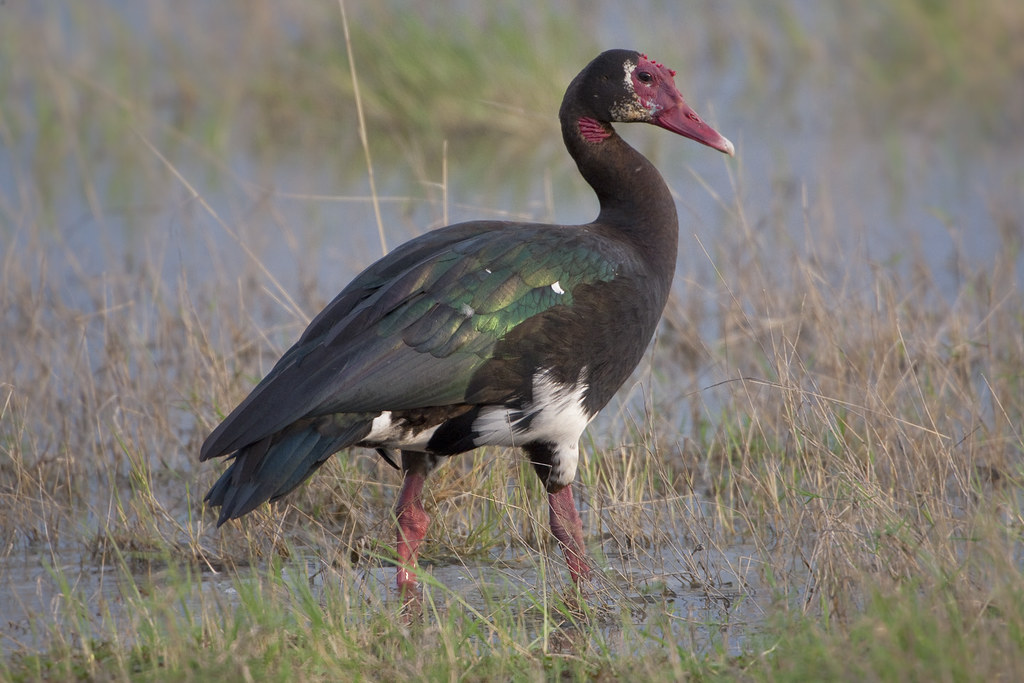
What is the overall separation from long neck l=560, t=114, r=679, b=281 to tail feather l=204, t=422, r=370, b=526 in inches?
48.2

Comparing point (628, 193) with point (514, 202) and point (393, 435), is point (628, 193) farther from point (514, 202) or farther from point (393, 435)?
point (514, 202)

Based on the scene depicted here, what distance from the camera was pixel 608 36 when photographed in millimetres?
11891

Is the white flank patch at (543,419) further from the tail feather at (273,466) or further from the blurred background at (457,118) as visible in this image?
the blurred background at (457,118)

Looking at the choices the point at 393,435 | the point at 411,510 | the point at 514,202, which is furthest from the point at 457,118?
the point at 393,435

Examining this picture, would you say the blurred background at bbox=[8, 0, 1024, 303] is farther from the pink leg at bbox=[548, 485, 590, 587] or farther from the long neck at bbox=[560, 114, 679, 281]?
the pink leg at bbox=[548, 485, 590, 587]

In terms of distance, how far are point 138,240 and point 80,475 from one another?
128 inches

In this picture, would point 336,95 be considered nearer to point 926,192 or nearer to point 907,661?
point 926,192

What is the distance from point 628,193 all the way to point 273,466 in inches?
63.9

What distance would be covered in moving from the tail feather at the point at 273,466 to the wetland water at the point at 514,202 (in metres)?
0.75

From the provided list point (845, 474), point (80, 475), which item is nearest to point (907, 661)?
point (845, 474)

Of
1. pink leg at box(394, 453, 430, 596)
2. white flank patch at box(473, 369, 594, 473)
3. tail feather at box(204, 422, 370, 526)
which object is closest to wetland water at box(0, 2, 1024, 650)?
pink leg at box(394, 453, 430, 596)

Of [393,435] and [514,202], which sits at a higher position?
[393,435]

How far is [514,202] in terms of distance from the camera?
886 centimetres

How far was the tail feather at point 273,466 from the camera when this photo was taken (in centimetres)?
384
